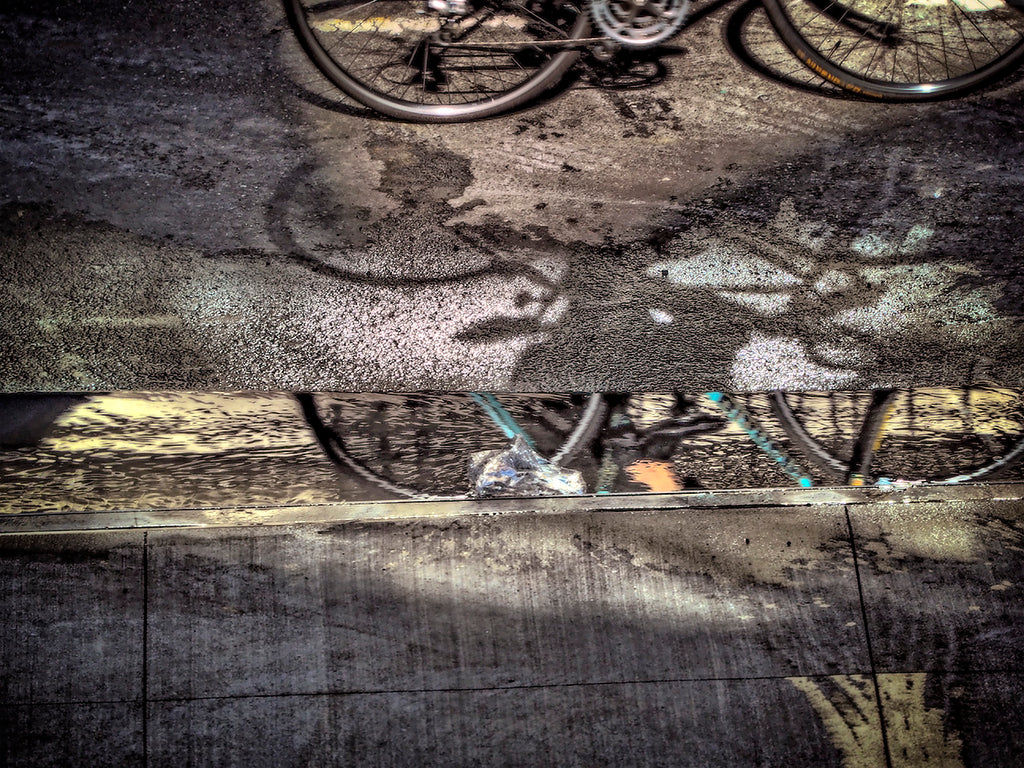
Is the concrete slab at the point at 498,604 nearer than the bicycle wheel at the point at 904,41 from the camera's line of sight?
Yes

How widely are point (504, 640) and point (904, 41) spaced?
163 inches

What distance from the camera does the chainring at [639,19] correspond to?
4613 millimetres

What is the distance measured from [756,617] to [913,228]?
7.50 feet

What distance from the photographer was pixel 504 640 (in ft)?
10.6

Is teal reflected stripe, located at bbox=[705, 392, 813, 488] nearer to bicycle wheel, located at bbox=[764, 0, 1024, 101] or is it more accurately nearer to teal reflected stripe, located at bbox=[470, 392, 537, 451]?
teal reflected stripe, located at bbox=[470, 392, 537, 451]

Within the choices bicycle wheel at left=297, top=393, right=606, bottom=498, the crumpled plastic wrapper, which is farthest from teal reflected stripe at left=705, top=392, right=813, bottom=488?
the crumpled plastic wrapper

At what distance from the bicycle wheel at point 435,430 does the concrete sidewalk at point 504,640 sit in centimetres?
18

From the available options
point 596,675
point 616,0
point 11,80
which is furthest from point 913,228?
point 11,80

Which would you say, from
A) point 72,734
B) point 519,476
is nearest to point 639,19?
point 519,476

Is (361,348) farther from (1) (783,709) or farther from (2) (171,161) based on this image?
(1) (783,709)

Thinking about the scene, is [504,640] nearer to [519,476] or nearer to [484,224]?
[519,476]

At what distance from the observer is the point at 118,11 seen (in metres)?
4.66

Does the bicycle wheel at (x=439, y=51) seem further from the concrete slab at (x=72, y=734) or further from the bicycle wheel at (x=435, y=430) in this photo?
the concrete slab at (x=72, y=734)

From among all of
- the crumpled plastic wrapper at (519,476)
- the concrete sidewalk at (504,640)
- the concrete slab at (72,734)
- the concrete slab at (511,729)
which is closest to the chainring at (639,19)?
the crumpled plastic wrapper at (519,476)
